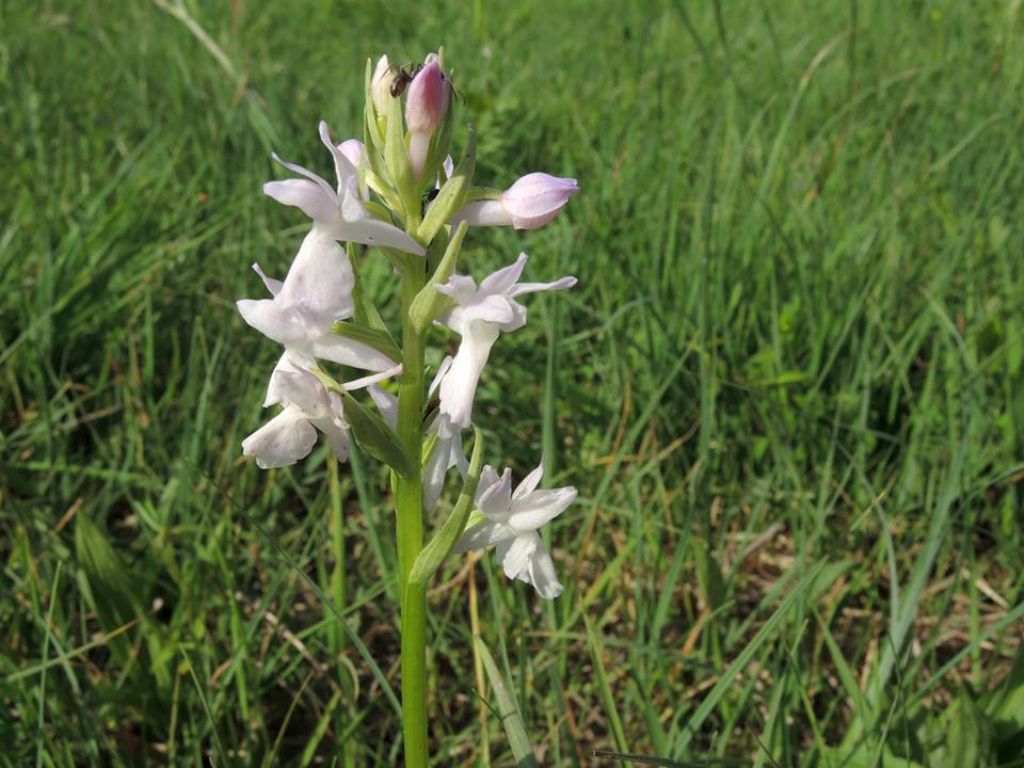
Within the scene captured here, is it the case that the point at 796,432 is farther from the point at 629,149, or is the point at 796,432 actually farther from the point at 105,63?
the point at 105,63

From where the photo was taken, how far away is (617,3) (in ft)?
13.6

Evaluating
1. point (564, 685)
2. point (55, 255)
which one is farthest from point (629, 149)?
point (564, 685)

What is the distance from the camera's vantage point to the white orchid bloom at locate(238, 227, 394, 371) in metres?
0.83

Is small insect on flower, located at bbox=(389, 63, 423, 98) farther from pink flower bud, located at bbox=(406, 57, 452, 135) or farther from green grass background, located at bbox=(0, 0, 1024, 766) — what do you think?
green grass background, located at bbox=(0, 0, 1024, 766)

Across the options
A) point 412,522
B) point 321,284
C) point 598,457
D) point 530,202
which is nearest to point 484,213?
point 530,202

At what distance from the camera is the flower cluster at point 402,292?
833mm

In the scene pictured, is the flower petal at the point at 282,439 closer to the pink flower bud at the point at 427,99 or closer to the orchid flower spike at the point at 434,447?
the orchid flower spike at the point at 434,447

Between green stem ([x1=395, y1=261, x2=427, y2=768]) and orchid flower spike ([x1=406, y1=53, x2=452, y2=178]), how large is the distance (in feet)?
0.29

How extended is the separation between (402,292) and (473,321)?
0.06 m

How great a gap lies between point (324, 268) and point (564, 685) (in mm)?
709

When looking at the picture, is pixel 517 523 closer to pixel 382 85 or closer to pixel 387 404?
pixel 387 404

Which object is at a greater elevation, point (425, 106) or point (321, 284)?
point (425, 106)

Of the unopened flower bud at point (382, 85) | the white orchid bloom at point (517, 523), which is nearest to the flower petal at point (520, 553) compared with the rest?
the white orchid bloom at point (517, 523)

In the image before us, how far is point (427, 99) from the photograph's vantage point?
847 mm
